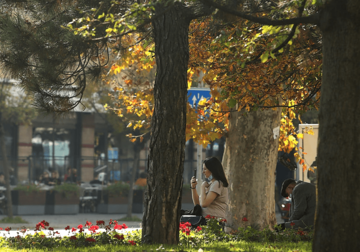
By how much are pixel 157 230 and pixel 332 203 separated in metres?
2.69

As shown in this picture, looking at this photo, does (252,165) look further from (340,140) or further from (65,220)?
(65,220)

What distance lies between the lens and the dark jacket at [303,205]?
26.2 feet

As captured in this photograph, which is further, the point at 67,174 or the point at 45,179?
the point at 67,174

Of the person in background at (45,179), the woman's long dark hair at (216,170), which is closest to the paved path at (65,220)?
the person in background at (45,179)

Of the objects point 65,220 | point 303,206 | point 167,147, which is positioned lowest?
point 65,220

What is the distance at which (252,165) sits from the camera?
376 inches

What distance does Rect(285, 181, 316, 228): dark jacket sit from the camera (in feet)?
26.2

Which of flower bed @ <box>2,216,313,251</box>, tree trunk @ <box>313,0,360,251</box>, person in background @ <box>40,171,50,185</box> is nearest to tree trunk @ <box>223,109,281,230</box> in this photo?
flower bed @ <box>2,216,313,251</box>

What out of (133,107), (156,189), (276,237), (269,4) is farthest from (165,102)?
(133,107)

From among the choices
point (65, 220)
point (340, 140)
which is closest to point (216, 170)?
point (340, 140)

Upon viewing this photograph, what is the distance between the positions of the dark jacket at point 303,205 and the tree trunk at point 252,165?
133 cm

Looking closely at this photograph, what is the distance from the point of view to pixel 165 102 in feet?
21.6

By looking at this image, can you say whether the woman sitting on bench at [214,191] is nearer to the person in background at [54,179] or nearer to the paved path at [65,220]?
the paved path at [65,220]

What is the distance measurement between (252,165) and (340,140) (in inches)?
204
